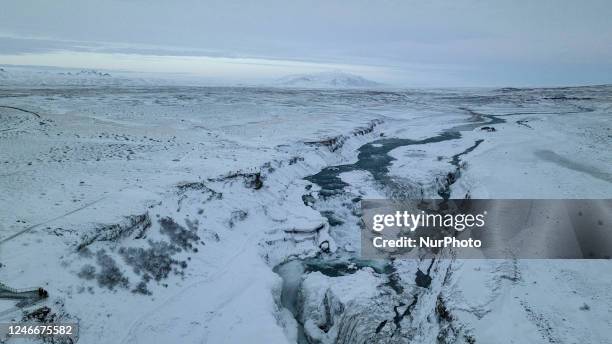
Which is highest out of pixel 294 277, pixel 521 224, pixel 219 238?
pixel 521 224

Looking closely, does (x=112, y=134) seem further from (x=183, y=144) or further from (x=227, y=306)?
(x=227, y=306)

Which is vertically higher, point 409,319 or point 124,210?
point 124,210

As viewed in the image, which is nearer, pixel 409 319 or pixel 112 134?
pixel 409 319

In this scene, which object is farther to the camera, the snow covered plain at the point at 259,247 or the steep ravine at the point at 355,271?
the steep ravine at the point at 355,271

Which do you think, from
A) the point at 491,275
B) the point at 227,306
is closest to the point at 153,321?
the point at 227,306

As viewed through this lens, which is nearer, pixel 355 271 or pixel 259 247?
pixel 355 271

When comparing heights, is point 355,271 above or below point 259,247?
below

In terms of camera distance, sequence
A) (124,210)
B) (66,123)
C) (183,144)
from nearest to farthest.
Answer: (124,210), (183,144), (66,123)

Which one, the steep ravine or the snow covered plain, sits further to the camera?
the steep ravine
